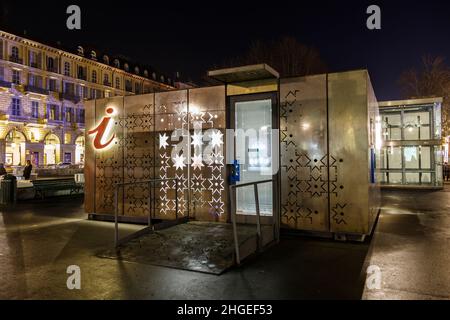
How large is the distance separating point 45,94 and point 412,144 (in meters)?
→ 46.3

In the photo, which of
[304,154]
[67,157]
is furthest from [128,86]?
[304,154]

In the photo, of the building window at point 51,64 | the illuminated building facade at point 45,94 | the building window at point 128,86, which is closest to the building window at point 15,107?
the illuminated building facade at point 45,94

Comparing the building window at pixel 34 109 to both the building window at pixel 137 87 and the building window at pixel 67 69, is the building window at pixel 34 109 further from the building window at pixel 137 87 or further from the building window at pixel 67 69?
the building window at pixel 137 87

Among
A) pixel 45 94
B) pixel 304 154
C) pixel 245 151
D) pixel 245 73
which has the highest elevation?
pixel 45 94

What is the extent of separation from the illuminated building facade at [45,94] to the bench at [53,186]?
3034cm

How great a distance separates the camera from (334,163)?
7590 millimetres

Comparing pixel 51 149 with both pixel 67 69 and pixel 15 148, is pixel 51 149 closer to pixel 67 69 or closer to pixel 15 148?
pixel 15 148

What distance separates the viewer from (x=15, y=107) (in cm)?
4484

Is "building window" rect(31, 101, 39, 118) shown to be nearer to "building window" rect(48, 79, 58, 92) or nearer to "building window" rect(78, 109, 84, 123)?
"building window" rect(48, 79, 58, 92)

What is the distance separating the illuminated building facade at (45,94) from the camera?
43.9 m

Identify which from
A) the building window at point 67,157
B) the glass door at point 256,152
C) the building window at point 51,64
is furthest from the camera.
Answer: the building window at point 67,157

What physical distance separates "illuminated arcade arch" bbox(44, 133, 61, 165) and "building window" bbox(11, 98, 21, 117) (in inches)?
196
